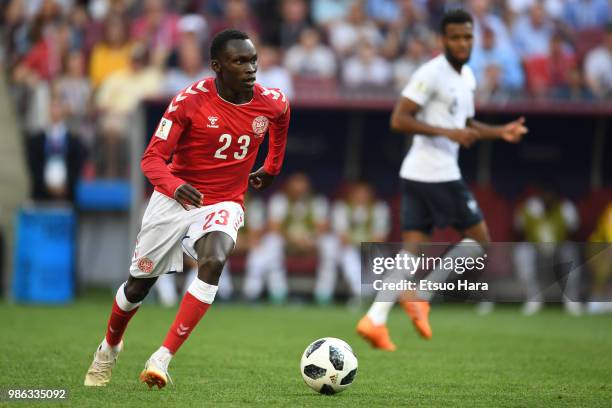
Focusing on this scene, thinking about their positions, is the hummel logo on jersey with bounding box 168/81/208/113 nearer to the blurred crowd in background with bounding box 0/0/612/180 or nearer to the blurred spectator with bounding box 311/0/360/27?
the blurred crowd in background with bounding box 0/0/612/180

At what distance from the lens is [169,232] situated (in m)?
7.14

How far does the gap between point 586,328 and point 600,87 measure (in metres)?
5.09

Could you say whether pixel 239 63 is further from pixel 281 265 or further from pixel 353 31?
pixel 353 31

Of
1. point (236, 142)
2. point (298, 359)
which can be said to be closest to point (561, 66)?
point (298, 359)

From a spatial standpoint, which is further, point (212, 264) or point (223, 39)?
point (223, 39)

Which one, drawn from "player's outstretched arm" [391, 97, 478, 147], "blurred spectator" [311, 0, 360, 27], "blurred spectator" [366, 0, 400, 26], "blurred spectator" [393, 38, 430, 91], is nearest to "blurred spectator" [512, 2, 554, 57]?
"blurred spectator" [393, 38, 430, 91]

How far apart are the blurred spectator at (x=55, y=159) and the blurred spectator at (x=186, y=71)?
169 centimetres

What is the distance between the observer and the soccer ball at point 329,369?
6.91 metres

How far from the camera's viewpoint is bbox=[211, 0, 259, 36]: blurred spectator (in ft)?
60.8

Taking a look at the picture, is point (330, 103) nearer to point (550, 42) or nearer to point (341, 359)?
point (550, 42)

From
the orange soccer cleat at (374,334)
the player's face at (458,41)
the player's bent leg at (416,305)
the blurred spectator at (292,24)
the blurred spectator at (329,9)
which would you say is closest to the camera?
the player's face at (458,41)

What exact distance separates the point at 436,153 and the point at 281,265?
7147 millimetres

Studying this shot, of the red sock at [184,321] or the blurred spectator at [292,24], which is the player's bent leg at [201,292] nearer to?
the red sock at [184,321]
